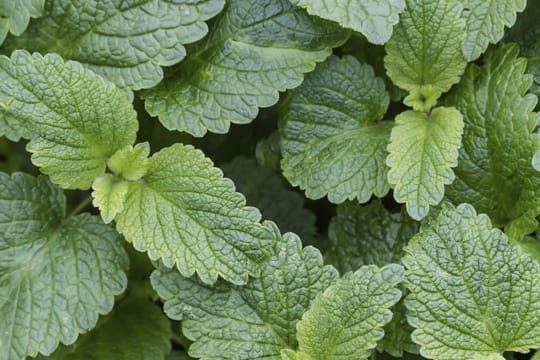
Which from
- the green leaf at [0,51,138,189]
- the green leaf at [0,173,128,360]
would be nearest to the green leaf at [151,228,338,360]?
the green leaf at [0,173,128,360]

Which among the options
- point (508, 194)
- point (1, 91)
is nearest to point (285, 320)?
point (508, 194)

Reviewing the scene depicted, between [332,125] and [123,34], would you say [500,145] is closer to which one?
[332,125]

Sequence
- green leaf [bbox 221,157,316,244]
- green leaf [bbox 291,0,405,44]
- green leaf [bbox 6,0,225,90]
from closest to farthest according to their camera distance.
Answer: green leaf [bbox 291,0,405,44] → green leaf [bbox 6,0,225,90] → green leaf [bbox 221,157,316,244]

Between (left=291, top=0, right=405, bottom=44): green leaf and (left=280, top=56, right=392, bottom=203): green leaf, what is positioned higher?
(left=291, top=0, right=405, bottom=44): green leaf

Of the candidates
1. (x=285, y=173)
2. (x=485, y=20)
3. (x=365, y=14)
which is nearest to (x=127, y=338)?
(x=285, y=173)

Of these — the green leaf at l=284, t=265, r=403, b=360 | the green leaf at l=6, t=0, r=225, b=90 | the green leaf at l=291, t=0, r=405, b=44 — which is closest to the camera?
the green leaf at l=284, t=265, r=403, b=360

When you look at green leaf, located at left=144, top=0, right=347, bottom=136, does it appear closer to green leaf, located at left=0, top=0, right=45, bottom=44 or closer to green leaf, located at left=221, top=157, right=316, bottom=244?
green leaf, located at left=0, top=0, right=45, bottom=44

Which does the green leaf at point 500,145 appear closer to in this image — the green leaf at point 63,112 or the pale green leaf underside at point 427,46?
the pale green leaf underside at point 427,46
